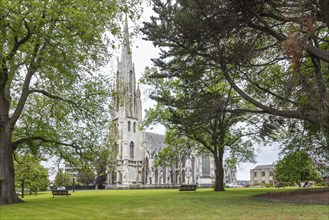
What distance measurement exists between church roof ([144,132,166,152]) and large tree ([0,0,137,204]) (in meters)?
74.7

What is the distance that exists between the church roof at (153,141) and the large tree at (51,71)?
7474 centimetres

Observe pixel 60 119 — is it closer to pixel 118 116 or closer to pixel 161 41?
pixel 161 41

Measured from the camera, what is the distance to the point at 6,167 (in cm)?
1988

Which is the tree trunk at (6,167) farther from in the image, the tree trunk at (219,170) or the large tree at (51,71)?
the tree trunk at (219,170)

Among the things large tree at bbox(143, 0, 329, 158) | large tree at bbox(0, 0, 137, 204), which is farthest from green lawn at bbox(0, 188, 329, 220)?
large tree at bbox(0, 0, 137, 204)

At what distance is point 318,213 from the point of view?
1083 cm

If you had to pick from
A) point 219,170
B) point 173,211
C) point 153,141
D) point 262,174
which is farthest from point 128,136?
point 173,211

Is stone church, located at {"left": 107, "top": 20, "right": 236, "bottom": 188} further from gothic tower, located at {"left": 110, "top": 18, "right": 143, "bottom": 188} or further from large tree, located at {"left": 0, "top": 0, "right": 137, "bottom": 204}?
large tree, located at {"left": 0, "top": 0, "right": 137, "bottom": 204}

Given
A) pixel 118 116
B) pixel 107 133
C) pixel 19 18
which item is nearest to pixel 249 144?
pixel 107 133

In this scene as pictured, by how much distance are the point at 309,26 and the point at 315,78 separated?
3.89 meters

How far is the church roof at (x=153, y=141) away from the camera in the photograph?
331 ft

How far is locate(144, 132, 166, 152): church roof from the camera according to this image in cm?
Answer: 10099

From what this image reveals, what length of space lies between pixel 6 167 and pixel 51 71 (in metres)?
6.19

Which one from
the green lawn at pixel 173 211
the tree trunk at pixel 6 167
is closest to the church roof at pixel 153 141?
the tree trunk at pixel 6 167
